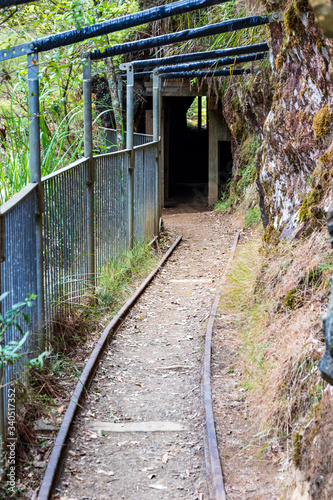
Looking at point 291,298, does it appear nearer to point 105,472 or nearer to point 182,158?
point 105,472

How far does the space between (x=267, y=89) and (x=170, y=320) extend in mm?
5951

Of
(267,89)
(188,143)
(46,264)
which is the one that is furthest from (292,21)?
(188,143)

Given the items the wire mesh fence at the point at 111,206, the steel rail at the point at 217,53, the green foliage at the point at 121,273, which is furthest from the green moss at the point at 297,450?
the steel rail at the point at 217,53

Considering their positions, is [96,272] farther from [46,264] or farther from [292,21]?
[292,21]

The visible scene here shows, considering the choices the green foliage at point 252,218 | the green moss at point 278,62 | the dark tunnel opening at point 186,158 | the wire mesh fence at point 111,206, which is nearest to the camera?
the green moss at point 278,62

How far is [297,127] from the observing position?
260 inches

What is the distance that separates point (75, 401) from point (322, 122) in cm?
353

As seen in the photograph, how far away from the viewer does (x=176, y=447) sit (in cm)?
444

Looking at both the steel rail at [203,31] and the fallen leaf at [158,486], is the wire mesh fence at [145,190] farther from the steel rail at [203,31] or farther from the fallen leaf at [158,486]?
the fallen leaf at [158,486]

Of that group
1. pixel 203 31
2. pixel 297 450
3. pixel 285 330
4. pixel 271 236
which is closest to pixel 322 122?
pixel 271 236

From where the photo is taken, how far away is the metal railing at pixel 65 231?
438 centimetres

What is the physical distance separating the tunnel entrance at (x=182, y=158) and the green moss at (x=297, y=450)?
16.1m

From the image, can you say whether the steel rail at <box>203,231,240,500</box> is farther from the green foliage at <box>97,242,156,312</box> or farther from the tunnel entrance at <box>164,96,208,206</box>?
the tunnel entrance at <box>164,96,208,206</box>

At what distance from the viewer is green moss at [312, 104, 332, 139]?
5715mm
